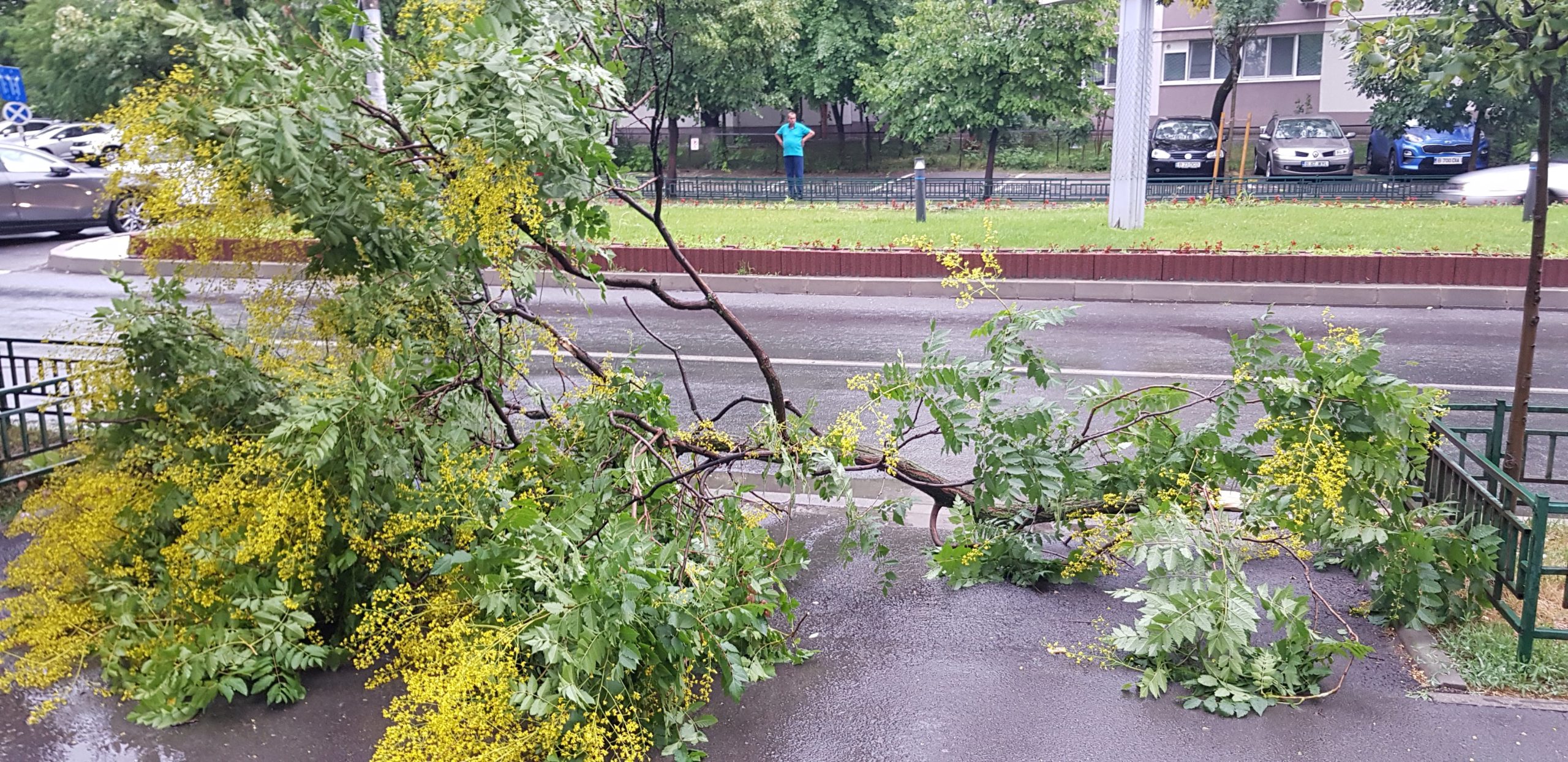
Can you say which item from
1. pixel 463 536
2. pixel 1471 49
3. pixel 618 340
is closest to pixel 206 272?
pixel 463 536

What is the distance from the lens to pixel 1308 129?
29594 mm

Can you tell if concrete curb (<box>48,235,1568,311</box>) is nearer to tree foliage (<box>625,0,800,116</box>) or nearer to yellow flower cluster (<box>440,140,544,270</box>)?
yellow flower cluster (<box>440,140,544,270</box>)

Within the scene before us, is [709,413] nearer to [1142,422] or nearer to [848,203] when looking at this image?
[1142,422]

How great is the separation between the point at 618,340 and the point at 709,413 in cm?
369

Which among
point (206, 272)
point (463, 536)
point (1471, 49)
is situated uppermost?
point (1471, 49)

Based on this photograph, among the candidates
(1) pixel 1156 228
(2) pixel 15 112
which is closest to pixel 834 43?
(1) pixel 1156 228

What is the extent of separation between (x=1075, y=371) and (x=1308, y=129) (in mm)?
22618

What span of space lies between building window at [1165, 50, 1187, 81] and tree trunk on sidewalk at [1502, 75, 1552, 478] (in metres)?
36.0

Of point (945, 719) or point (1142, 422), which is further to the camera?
point (1142, 422)

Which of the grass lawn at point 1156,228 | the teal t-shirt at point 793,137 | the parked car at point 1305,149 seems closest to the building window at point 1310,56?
the parked car at point 1305,149

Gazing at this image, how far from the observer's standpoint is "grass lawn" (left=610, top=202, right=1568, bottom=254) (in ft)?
51.0

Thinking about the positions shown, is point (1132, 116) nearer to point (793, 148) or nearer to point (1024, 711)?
point (793, 148)

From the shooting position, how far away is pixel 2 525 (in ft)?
22.0

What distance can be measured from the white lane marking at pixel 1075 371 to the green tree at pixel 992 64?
15971mm
